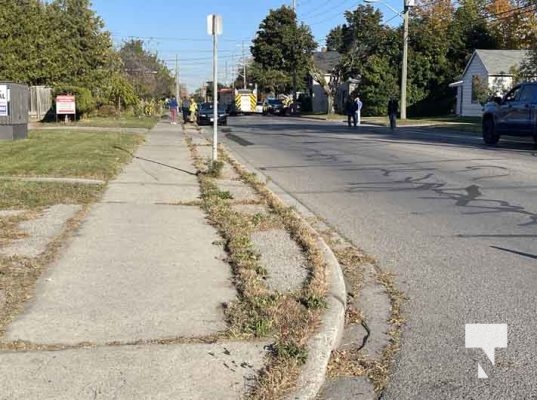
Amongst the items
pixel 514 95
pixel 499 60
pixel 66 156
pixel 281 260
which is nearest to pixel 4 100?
pixel 66 156

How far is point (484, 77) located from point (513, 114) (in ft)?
93.3

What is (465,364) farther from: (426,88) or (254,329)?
(426,88)

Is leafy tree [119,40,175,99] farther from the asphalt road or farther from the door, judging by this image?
the asphalt road

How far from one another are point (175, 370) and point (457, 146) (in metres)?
18.9

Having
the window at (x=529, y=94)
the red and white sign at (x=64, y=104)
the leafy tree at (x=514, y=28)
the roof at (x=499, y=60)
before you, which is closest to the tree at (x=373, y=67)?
the roof at (x=499, y=60)

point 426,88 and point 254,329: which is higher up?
point 426,88

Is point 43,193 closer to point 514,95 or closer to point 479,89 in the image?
point 514,95

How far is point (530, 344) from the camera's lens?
4.61 m

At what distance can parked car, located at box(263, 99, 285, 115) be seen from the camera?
72.8 meters

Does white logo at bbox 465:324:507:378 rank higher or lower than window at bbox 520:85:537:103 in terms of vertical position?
lower

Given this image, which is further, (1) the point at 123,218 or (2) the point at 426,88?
(2) the point at 426,88

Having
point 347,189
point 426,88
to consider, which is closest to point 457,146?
point 347,189

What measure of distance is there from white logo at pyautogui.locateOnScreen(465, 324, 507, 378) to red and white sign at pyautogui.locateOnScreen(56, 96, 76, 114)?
31145 millimetres

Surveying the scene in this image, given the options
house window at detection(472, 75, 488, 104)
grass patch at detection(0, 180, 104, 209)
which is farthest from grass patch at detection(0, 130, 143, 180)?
house window at detection(472, 75, 488, 104)
